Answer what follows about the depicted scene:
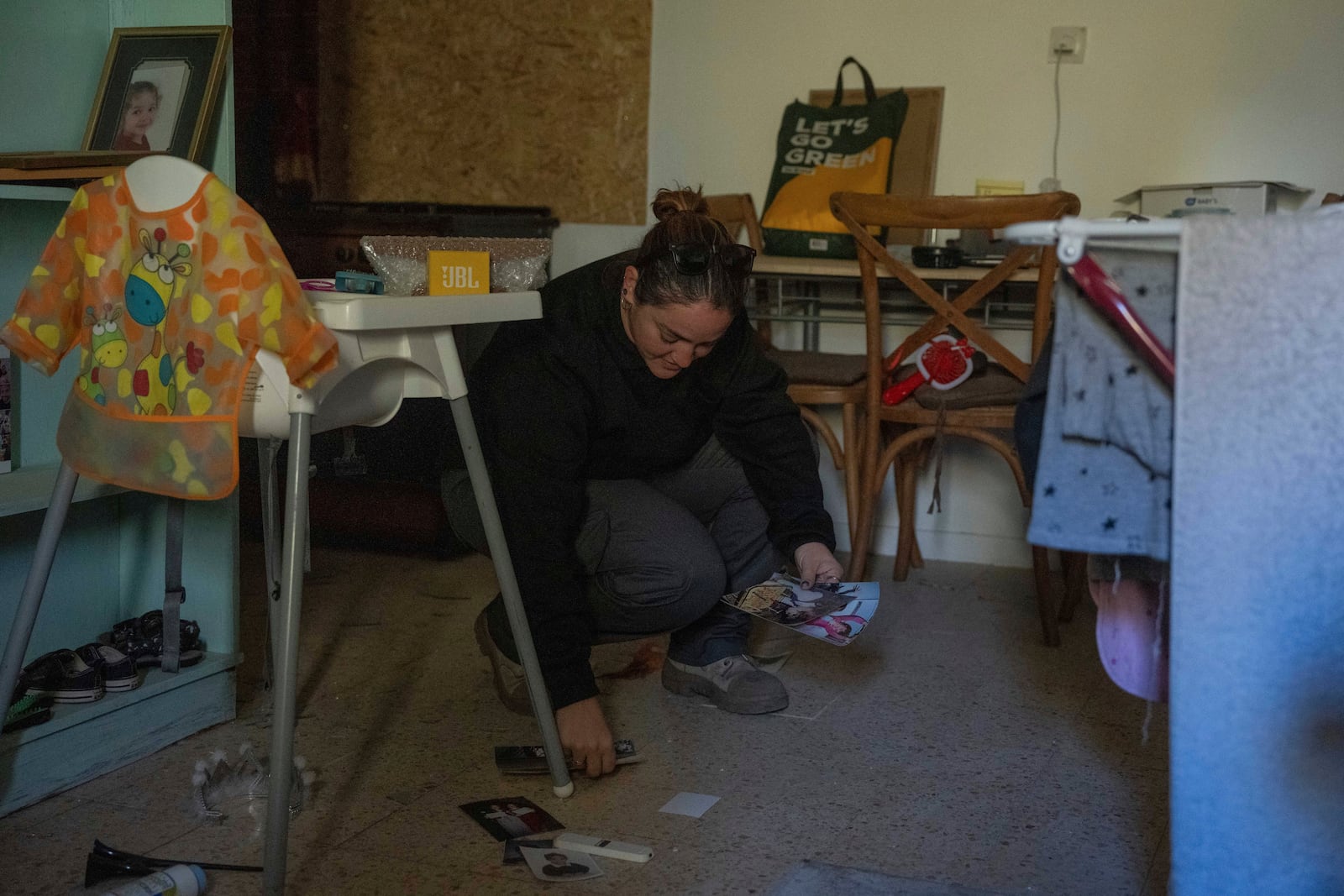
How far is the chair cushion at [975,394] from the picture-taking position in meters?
2.78

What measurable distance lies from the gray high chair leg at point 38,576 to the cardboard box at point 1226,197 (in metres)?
2.21

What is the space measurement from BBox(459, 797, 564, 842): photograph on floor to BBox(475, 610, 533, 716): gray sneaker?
344mm

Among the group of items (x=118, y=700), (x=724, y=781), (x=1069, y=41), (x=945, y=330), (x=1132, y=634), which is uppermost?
(x=1069, y=41)

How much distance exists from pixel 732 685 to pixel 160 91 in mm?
1310

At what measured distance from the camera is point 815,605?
1918mm

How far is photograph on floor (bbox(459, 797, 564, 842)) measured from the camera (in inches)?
67.5

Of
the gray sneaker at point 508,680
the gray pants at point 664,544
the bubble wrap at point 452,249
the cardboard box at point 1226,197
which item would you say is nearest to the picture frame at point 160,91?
the bubble wrap at point 452,249

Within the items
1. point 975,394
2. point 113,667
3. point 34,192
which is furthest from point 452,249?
point 975,394

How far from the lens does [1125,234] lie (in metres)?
0.91

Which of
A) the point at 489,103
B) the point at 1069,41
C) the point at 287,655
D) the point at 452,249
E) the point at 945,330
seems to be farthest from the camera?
the point at 489,103

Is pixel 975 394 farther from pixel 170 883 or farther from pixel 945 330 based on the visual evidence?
pixel 170 883

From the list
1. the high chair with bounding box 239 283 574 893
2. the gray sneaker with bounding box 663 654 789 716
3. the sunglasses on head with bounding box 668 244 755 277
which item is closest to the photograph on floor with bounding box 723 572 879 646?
the gray sneaker with bounding box 663 654 789 716

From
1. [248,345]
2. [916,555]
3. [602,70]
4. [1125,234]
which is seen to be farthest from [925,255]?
[1125,234]

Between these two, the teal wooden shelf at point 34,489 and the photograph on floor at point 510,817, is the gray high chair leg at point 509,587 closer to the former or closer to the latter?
the photograph on floor at point 510,817
